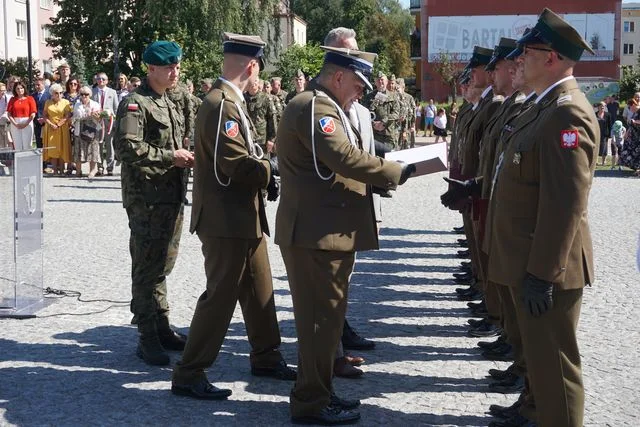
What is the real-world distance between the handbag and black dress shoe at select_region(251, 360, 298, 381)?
45.9 feet

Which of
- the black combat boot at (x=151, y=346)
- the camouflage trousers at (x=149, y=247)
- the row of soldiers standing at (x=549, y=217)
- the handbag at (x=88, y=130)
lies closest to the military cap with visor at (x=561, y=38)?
the row of soldiers standing at (x=549, y=217)

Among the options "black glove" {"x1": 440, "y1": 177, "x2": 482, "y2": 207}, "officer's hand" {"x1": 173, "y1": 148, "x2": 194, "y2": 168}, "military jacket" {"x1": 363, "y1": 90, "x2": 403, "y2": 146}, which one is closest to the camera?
"black glove" {"x1": 440, "y1": 177, "x2": 482, "y2": 207}

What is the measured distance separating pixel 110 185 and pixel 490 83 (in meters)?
12.0

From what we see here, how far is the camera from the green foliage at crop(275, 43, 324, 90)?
4525 centimetres

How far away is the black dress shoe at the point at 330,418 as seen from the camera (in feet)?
16.6

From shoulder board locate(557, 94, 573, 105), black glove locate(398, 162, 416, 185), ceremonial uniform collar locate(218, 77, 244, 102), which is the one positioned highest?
ceremonial uniform collar locate(218, 77, 244, 102)

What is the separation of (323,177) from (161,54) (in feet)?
6.04

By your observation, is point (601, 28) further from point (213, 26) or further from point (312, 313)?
point (312, 313)

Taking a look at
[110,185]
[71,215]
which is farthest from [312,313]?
[110,185]

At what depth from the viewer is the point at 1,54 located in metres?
56.9

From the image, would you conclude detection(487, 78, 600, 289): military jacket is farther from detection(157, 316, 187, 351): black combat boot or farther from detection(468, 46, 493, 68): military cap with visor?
detection(468, 46, 493, 68): military cap with visor

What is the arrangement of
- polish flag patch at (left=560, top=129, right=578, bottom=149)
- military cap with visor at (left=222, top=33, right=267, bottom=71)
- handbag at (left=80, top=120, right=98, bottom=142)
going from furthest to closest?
handbag at (left=80, top=120, right=98, bottom=142), military cap with visor at (left=222, top=33, right=267, bottom=71), polish flag patch at (left=560, top=129, right=578, bottom=149)

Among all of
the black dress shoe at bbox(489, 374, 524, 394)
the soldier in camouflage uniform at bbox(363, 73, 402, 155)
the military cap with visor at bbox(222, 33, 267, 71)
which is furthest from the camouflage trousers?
the soldier in camouflage uniform at bbox(363, 73, 402, 155)

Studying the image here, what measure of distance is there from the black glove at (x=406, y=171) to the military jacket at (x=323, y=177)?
0.05 m
